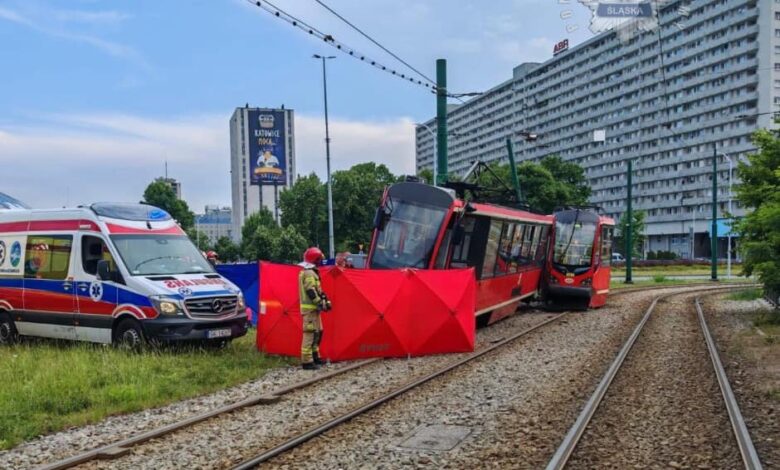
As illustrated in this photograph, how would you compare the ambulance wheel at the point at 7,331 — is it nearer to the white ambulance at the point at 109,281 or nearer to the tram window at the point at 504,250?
the white ambulance at the point at 109,281

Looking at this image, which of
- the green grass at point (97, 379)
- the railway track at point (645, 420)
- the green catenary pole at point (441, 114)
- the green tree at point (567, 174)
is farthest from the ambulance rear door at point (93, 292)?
the green tree at point (567, 174)

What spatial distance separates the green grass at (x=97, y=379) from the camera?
8109 mm

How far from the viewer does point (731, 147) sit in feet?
309

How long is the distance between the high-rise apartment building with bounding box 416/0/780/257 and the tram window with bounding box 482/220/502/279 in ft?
206

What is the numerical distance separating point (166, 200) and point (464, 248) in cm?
6233

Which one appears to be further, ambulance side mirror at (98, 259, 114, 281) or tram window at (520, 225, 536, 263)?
tram window at (520, 225, 536, 263)

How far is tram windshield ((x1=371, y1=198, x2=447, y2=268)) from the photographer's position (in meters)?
14.9

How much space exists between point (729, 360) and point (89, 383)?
9.71 meters

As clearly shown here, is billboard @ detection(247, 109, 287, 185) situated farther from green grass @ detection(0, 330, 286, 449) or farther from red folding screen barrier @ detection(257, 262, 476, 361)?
red folding screen barrier @ detection(257, 262, 476, 361)

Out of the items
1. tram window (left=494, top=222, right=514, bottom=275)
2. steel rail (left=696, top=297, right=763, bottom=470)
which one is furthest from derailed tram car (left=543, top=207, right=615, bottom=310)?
steel rail (left=696, top=297, right=763, bottom=470)

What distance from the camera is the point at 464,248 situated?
15.5 metres

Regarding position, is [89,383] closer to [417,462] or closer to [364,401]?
[364,401]

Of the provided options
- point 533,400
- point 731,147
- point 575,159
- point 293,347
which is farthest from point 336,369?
point 575,159

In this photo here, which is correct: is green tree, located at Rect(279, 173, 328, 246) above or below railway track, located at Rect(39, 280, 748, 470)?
above
